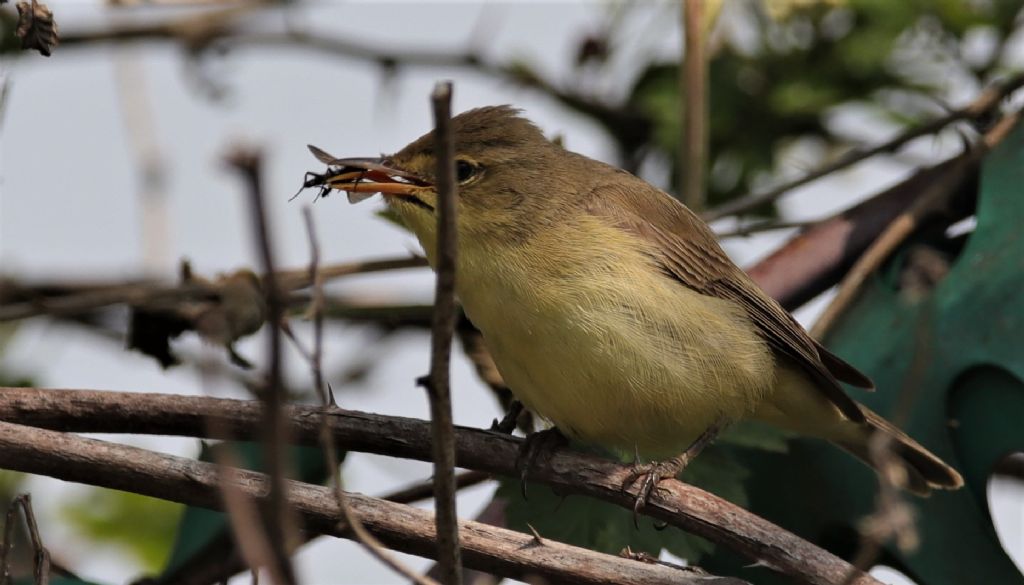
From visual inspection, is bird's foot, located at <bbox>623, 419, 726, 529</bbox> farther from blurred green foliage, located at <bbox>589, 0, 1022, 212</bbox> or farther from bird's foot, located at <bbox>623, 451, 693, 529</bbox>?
blurred green foliage, located at <bbox>589, 0, 1022, 212</bbox>

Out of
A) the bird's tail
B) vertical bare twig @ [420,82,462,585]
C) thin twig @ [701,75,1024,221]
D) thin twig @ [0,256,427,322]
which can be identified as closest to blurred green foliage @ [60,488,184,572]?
thin twig @ [0,256,427,322]

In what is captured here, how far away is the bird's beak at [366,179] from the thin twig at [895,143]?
4.28 ft

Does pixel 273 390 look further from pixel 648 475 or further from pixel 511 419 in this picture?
pixel 511 419

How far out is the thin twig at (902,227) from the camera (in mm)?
4195

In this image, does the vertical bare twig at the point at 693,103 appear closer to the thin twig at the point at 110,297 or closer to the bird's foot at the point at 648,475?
the thin twig at the point at 110,297

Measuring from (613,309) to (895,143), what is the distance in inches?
62.5

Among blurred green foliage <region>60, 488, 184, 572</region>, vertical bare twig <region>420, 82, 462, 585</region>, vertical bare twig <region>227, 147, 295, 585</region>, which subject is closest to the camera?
vertical bare twig <region>227, 147, 295, 585</region>

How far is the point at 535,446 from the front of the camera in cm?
336

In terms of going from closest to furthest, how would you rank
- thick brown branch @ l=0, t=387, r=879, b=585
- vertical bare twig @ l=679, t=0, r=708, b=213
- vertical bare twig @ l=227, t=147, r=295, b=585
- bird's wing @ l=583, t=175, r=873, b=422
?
vertical bare twig @ l=227, t=147, r=295, b=585
thick brown branch @ l=0, t=387, r=879, b=585
bird's wing @ l=583, t=175, r=873, b=422
vertical bare twig @ l=679, t=0, r=708, b=213

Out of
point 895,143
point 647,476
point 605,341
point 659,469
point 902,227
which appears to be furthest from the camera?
point 895,143

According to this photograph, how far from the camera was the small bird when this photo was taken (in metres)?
3.45

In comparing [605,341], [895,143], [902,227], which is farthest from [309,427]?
[895,143]

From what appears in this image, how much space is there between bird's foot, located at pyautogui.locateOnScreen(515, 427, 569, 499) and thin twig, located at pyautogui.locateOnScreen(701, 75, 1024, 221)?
45.7 inches

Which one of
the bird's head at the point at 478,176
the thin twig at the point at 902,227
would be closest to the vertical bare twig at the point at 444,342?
the bird's head at the point at 478,176
